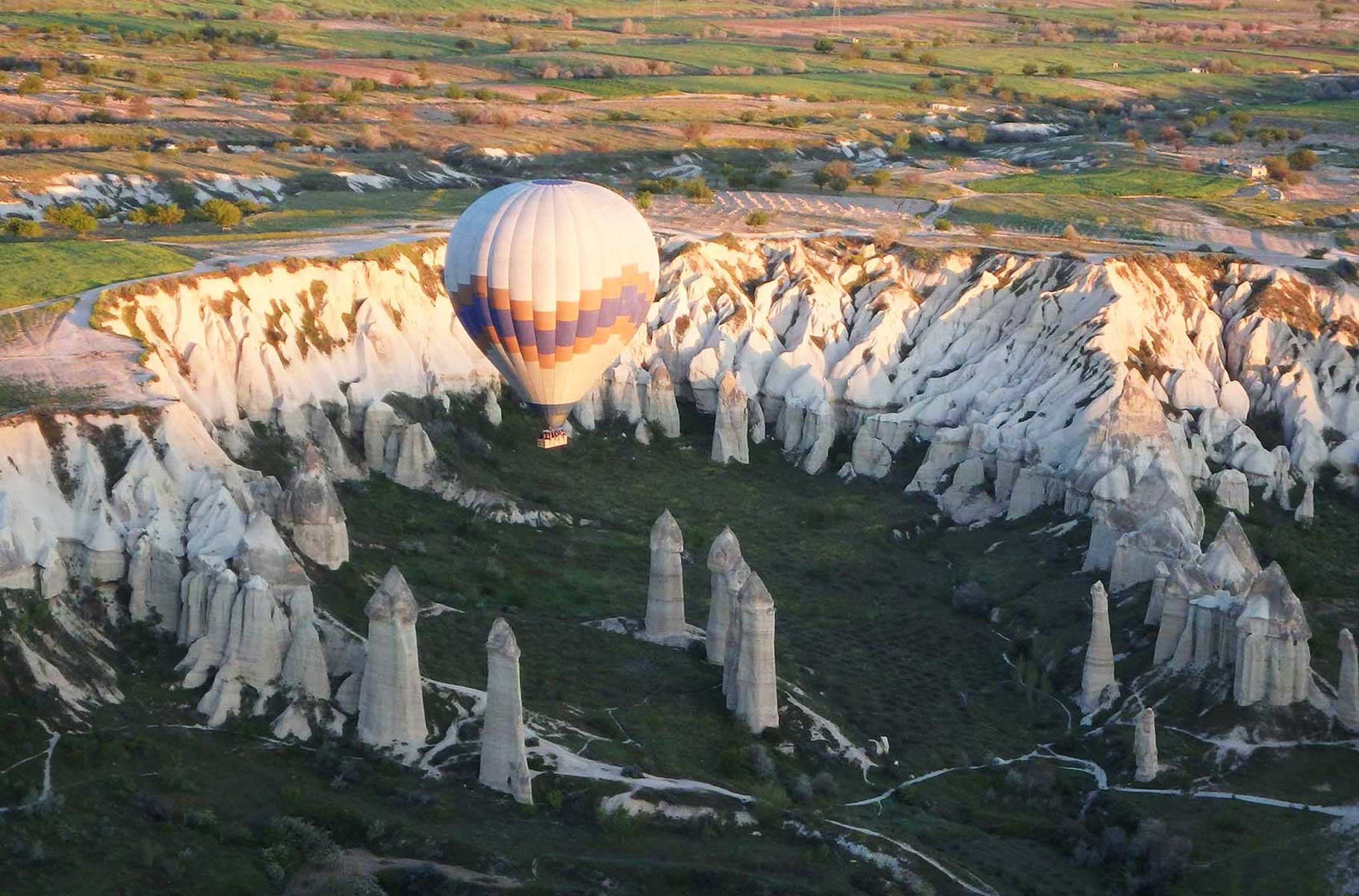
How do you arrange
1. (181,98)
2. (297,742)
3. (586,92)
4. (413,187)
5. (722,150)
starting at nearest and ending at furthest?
(297,742) < (413,187) < (722,150) < (181,98) < (586,92)

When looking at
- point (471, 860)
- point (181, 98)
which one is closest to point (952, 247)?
point (471, 860)

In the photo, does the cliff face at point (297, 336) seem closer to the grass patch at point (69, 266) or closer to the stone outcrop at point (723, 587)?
the grass patch at point (69, 266)

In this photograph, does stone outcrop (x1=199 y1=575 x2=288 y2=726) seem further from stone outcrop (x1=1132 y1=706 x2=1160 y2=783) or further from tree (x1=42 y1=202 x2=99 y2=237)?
tree (x1=42 y1=202 x2=99 y2=237)

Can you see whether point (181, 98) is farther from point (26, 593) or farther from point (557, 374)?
point (26, 593)

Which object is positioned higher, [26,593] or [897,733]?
[26,593]

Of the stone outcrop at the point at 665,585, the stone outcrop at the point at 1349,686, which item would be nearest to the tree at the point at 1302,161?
the stone outcrop at the point at 665,585

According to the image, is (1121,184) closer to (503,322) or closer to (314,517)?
(503,322)

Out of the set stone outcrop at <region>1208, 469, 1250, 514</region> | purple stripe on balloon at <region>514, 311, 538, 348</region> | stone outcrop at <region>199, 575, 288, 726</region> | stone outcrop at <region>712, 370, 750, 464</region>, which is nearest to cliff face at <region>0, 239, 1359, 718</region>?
stone outcrop at <region>199, 575, 288, 726</region>
